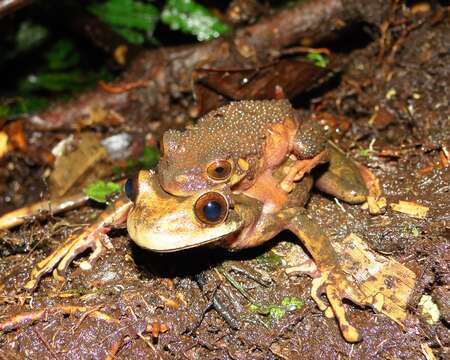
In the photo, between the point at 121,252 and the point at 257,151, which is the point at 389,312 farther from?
the point at 121,252

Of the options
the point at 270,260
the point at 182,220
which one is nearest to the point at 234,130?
the point at 182,220

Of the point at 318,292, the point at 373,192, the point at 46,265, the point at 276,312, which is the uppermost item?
the point at 373,192

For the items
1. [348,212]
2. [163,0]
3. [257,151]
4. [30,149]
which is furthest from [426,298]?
[163,0]

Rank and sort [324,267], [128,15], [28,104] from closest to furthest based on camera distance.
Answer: [324,267] < [128,15] < [28,104]

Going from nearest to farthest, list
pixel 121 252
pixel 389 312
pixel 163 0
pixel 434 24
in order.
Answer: pixel 389 312, pixel 121 252, pixel 434 24, pixel 163 0

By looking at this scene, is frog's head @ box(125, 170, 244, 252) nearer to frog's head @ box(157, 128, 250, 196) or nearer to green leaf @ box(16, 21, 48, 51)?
frog's head @ box(157, 128, 250, 196)

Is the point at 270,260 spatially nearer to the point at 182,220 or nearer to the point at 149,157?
the point at 182,220

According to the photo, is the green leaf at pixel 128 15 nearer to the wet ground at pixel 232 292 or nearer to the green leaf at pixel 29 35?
the green leaf at pixel 29 35
